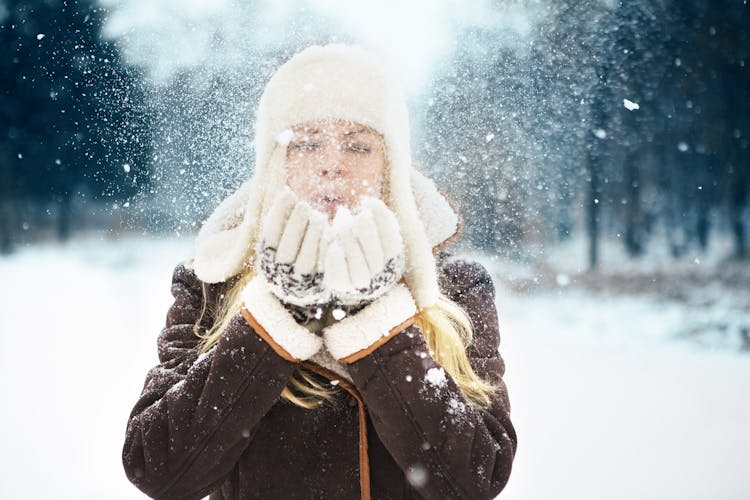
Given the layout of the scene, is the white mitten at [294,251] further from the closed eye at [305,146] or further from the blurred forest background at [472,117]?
the blurred forest background at [472,117]

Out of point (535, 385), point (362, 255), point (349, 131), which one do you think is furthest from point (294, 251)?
point (535, 385)

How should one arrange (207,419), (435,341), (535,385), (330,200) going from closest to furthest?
(207,419)
(330,200)
(435,341)
(535,385)

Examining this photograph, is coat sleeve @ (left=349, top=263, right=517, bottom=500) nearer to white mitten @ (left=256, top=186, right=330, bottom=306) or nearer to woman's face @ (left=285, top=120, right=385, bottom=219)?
white mitten @ (left=256, top=186, right=330, bottom=306)

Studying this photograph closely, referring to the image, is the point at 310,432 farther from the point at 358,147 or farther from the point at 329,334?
the point at 358,147

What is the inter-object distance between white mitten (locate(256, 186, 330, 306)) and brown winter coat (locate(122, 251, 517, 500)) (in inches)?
4.5

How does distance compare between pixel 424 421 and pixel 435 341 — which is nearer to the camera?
pixel 424 421

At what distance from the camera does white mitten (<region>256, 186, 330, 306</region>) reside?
100 centimetres

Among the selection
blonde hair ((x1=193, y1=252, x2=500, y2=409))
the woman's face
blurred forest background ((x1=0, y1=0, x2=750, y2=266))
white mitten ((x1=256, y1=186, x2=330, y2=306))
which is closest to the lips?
the woman's face

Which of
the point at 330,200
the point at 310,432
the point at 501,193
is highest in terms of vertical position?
the point at 501,193

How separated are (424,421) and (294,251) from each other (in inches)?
15.5

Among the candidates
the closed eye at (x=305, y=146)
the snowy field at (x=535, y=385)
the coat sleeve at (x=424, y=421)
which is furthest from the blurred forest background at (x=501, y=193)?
the coat sleeve at (x=424, y=421)

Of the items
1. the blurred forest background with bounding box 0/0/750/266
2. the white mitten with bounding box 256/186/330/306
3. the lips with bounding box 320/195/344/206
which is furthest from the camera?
the blurred forest background with bounding box 0/0/750/266

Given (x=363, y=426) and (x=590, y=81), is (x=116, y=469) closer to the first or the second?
(x=363, y=426)

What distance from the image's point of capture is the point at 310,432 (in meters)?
1.14
